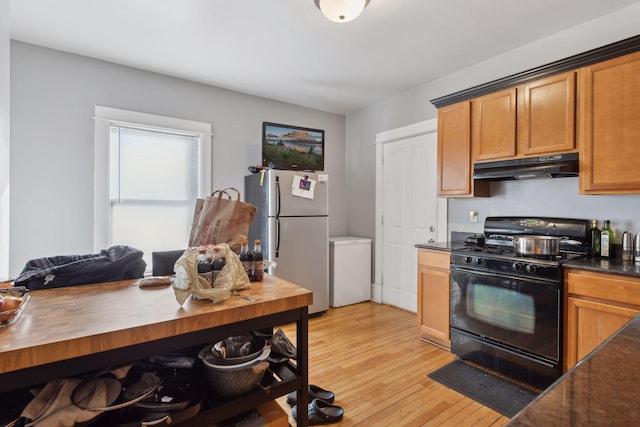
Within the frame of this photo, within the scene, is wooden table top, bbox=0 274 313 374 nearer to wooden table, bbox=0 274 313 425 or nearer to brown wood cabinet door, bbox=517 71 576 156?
wooden table, bbox=0 274 313 425

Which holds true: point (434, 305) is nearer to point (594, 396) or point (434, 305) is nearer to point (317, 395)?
point (317, 395)

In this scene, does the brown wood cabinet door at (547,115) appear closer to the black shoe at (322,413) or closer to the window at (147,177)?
the black shoe at (322,413)

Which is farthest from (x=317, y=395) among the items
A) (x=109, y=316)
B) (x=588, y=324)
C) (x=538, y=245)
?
(x=538, y=245)

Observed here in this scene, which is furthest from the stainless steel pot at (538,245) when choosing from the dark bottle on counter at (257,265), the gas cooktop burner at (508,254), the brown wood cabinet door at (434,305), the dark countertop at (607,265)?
the dark bottle on counter at (257,265)

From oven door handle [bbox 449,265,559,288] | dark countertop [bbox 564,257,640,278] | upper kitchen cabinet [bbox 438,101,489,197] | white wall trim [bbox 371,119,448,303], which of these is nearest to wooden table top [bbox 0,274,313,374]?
oven door handle [bbox 449,265,559,288]

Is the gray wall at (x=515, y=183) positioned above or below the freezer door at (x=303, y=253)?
above

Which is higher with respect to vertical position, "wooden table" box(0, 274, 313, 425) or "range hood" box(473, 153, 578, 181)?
"range hood" box(473, 153, 578, 181)

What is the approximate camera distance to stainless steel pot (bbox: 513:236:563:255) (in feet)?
7.31

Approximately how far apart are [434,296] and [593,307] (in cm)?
115

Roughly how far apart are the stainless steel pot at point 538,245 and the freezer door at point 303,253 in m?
2.01

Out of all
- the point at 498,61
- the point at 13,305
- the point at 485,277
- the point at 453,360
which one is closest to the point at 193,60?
the point at 13,305

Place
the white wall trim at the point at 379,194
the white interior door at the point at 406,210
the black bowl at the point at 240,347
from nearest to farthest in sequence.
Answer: the black bowl at the point at 240,347 < the white interior door at the point at 406,210 < the white wall trim at the point at 379,194

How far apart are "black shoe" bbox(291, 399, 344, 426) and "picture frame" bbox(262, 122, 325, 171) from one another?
259 centimetres

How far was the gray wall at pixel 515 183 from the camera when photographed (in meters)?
2.29
